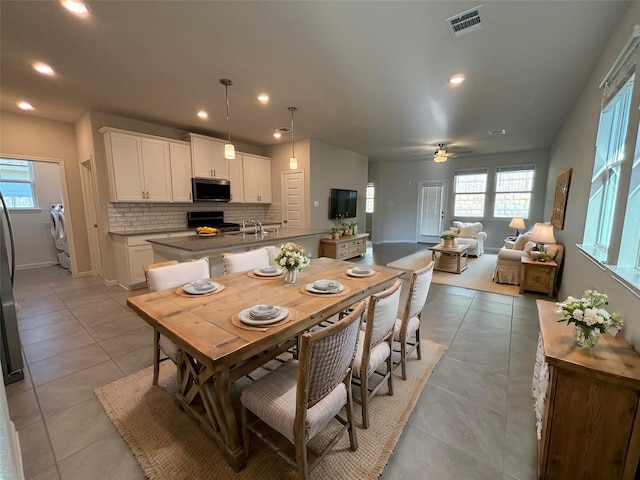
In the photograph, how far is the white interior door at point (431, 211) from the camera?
28.3ft

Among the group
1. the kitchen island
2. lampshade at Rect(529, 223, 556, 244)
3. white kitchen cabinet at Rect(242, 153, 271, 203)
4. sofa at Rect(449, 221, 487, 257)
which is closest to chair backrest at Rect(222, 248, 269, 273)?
the kitchen island

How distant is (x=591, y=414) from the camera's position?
46.0 inches

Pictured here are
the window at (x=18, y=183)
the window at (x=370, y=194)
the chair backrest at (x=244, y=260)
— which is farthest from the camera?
the window at (x=370, y=194)

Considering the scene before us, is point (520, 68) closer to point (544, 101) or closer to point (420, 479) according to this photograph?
point (544, 101)

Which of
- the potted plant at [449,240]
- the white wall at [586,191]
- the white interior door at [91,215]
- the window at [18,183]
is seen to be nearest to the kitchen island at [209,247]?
the white interior door at [91,215]

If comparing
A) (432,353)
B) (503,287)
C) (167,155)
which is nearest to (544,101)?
(503,287)

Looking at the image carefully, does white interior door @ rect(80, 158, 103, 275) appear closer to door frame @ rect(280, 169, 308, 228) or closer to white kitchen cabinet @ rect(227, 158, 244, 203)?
white kitchen cabinet @ rect(227, 158, 244, 203)

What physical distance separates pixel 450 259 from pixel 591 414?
430cm

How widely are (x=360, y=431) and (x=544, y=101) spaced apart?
4.77 meters

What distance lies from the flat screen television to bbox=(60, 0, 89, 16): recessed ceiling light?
16.3 feet

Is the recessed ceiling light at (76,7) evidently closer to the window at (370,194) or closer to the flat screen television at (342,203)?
the flat screen television at (342,203)

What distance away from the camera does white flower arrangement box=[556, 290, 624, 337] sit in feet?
4.12

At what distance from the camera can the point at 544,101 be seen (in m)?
3.67

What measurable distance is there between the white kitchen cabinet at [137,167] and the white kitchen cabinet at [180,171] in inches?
2.9
